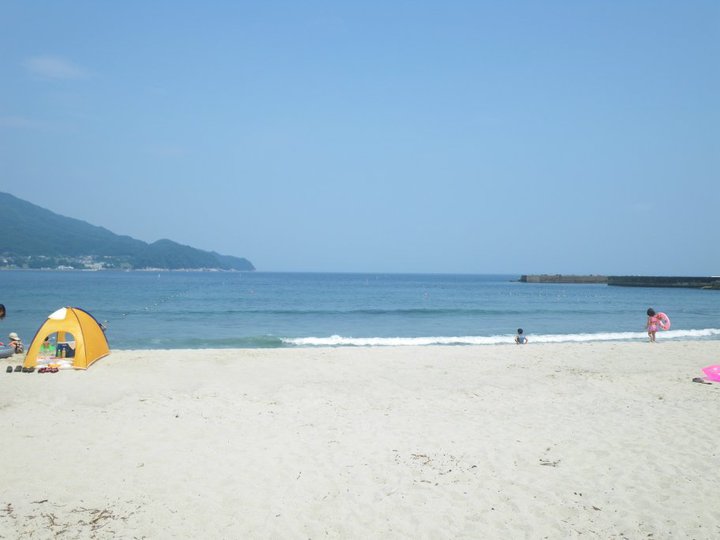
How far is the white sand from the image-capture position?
5168mm

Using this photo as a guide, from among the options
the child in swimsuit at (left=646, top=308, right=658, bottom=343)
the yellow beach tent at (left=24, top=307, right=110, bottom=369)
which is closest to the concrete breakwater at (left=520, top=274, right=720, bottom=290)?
the child in swimsuit at (left=646, top=308, right=658, bottom=343)

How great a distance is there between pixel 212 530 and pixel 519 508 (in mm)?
2944

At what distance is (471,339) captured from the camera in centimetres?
2441

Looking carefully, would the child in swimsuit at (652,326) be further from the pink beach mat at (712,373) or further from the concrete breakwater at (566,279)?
the concrete breakwater at (566,279)

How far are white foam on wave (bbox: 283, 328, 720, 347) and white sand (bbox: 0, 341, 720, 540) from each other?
10.4 m

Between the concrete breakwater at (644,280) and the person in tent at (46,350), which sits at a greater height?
the concrete breakwater at (644,280)

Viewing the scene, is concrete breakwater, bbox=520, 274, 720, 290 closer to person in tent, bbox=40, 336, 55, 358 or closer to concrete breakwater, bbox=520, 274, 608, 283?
concrete breakwater, bbox=520, 274, 608, 283

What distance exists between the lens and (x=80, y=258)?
19625cm

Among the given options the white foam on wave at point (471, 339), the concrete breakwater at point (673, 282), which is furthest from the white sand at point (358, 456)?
the concrete breakwater at point (673, 282)

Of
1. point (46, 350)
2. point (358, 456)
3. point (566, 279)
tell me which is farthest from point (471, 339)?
point (566, 279)

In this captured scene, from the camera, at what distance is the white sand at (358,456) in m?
5.17

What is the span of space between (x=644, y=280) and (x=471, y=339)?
8655cm

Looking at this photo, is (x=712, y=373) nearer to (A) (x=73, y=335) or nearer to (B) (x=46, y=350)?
(A) (x=73, y=335)

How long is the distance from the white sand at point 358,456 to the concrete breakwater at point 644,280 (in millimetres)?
87001
